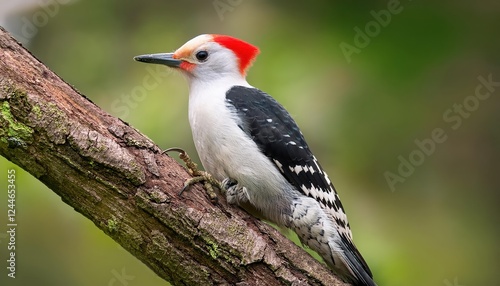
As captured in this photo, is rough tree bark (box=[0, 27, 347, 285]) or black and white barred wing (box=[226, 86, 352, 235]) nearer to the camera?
rough tree bark (box=[0, 27, 347, 285])

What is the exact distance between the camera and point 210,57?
3.19 metres

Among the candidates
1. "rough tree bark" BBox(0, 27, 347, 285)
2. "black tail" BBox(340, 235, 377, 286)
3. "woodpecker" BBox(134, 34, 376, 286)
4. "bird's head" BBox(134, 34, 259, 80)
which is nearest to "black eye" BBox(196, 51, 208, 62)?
"bird's head" BBox(134, 34, 259, 80)

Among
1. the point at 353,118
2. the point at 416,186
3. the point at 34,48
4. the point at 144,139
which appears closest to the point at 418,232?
the point at 416,186

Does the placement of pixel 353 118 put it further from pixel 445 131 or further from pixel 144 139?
pixel 144 139

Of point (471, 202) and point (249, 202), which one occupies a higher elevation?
point (471, 202)

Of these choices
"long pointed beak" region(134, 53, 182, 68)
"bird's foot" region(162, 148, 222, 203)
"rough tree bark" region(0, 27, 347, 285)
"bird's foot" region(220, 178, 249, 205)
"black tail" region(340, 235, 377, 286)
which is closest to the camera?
"rough tree bark" region(0, 27, 347, 285)

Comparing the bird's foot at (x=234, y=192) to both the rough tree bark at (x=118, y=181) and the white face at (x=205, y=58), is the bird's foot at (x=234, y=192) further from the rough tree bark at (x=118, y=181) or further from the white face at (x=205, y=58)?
the white face at (x=205, y=58)

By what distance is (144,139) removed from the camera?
7.73 ft

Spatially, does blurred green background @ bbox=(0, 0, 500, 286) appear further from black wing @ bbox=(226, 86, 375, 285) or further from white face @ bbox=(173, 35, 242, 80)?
black wing @ bbox=(226, 86, 375, 285)

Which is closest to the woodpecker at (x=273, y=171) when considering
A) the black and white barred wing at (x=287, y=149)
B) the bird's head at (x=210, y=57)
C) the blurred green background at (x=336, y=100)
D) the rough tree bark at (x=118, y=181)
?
the black and white barred wing at (x=287, y=149)

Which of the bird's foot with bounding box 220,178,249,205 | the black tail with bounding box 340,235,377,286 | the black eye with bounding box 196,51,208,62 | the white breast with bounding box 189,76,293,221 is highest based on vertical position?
the black eye with bounding box 196,51,208,62

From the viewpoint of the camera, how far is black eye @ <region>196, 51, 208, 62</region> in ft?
10.4

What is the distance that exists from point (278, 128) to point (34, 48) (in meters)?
1.90

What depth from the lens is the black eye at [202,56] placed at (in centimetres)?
317
